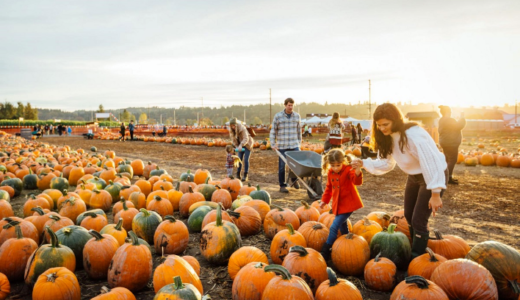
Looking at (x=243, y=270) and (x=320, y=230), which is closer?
(x=243, y=270)

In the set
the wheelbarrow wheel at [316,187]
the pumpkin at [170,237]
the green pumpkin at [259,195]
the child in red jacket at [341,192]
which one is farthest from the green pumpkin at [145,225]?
the wheelbarrow wheel at [316,187]

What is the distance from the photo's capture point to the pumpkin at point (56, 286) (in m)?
2.68

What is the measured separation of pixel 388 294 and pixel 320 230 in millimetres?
997

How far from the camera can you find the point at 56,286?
2.70m

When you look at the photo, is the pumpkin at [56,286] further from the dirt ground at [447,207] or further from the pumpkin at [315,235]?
the pumpkin at [315,235]

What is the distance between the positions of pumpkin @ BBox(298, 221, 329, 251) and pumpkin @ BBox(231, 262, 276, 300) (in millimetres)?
1145

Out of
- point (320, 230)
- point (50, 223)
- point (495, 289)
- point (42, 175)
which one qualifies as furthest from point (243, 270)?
point (42, 175)

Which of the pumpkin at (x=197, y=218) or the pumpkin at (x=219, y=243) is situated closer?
the pumpkin at (x=219, y=243)

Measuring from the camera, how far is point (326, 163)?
404cm

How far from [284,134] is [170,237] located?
4454 millimetres

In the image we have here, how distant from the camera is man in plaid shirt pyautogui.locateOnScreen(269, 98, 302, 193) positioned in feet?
24.9

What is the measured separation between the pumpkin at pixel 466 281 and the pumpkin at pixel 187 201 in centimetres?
365

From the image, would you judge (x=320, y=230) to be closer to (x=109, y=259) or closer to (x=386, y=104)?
(x=386, y=104)

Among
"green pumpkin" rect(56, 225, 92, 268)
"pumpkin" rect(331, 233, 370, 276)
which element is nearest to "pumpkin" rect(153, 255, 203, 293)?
"green pumpkin" rect(56, 225, 92, 268)
